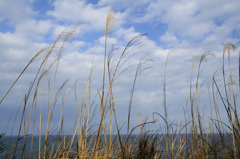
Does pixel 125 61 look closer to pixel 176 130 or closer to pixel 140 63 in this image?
pixel 140 63

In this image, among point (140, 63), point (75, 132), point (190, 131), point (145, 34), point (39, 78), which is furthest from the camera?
point (190, 131)

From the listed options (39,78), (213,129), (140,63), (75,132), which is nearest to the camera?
(39,78)

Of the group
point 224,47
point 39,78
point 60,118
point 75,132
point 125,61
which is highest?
point 224,47

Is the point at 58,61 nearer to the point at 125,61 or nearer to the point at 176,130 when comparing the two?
the point at 125,61

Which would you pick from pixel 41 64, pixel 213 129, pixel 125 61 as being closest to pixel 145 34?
pixel 125 61

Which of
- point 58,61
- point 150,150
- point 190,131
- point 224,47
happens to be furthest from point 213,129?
point 58,61

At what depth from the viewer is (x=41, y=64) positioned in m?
1.50

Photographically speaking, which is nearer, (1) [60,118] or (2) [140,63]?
(2) [140,63]

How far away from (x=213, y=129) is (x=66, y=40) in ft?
6.72

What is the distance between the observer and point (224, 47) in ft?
5.41

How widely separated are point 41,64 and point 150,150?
1263 millimetres

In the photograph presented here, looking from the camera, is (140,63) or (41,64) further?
(140,63)

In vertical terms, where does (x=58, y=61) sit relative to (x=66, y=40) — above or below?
below

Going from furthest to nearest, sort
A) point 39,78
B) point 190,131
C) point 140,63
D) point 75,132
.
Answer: point 190,131 → point 75,132 → point 140,63 → point 39,78
